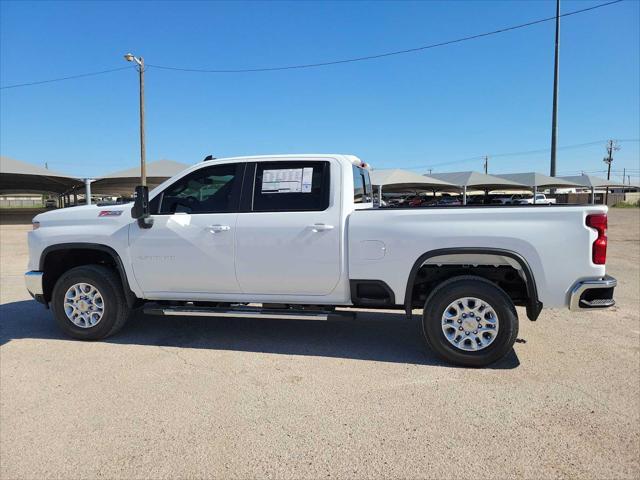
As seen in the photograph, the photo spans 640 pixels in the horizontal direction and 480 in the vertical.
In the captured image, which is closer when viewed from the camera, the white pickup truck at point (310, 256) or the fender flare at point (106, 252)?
the white pickup truck at point (310, 256)

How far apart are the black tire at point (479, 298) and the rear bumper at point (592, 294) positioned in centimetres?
51

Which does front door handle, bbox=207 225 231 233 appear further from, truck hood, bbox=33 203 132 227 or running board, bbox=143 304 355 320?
truck hood, bbox=33 203 132 227

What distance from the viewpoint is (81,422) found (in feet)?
10.6

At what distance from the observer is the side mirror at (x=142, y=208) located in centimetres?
455

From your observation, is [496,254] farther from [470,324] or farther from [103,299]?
[103,299]

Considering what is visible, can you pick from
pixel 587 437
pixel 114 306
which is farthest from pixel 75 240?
pixel 587 437

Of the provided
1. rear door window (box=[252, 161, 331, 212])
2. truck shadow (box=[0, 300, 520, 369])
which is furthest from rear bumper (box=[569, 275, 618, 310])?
rear door window (box=[252, 161, 331, 212])

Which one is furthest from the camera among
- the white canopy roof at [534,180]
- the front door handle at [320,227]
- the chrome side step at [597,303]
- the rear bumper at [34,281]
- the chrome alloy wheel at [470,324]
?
the white canopy roof at [534,180]

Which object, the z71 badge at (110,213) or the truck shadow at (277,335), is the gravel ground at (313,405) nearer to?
the truck shadow at (277,335)

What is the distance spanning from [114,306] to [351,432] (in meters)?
3.12

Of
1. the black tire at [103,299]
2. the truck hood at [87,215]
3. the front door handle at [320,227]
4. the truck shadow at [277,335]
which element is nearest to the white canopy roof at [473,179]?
the truck shadow at [277,335]

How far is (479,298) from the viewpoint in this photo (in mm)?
4043

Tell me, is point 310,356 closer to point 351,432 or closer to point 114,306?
point 351,432

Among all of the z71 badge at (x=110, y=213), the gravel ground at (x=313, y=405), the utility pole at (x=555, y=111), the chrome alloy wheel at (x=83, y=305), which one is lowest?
the gravel ground at (x=313, y=405)
